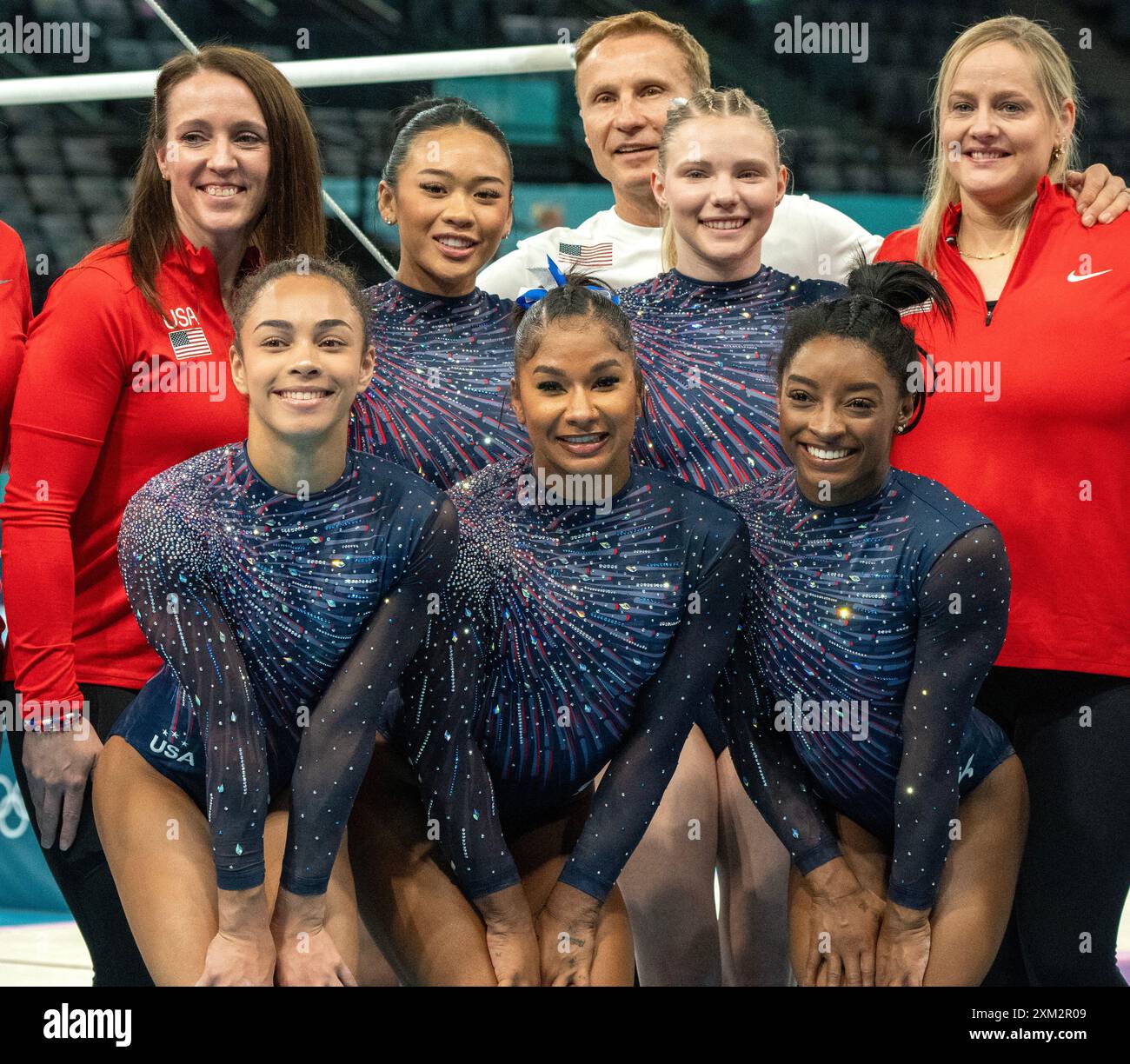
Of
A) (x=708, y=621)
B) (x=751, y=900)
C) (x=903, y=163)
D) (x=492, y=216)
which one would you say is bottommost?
(x=751, y=900)

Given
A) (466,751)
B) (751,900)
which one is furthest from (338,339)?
(751,900)

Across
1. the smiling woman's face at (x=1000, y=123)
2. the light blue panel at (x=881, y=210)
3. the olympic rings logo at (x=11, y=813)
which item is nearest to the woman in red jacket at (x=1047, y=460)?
the smiling woman's face at (x=1000, y=123)

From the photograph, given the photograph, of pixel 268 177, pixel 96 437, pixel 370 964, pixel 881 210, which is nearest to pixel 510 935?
pixel 370 964

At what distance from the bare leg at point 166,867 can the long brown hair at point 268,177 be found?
84 centimetres

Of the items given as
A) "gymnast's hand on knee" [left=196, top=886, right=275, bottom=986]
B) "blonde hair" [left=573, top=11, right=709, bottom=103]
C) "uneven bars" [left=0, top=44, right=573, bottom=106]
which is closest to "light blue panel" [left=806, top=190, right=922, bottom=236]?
"uneven bars" [left=0, top=44, right=573, bottom=106]

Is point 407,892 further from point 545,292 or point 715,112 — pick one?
point 715,112

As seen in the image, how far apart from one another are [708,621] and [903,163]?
551 centimetres

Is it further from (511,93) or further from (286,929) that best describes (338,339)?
(511,93)

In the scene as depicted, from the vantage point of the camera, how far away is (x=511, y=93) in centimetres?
687

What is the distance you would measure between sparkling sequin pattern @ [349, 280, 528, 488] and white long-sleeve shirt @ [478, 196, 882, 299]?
22.0 inches

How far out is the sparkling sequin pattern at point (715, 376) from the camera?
7.65 ft

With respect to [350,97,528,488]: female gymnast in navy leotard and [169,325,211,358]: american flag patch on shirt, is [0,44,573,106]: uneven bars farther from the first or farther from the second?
[169,325,211,358]: american flag patch on shirt

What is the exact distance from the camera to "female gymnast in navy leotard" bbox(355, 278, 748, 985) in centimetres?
204

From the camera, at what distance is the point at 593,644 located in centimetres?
209
